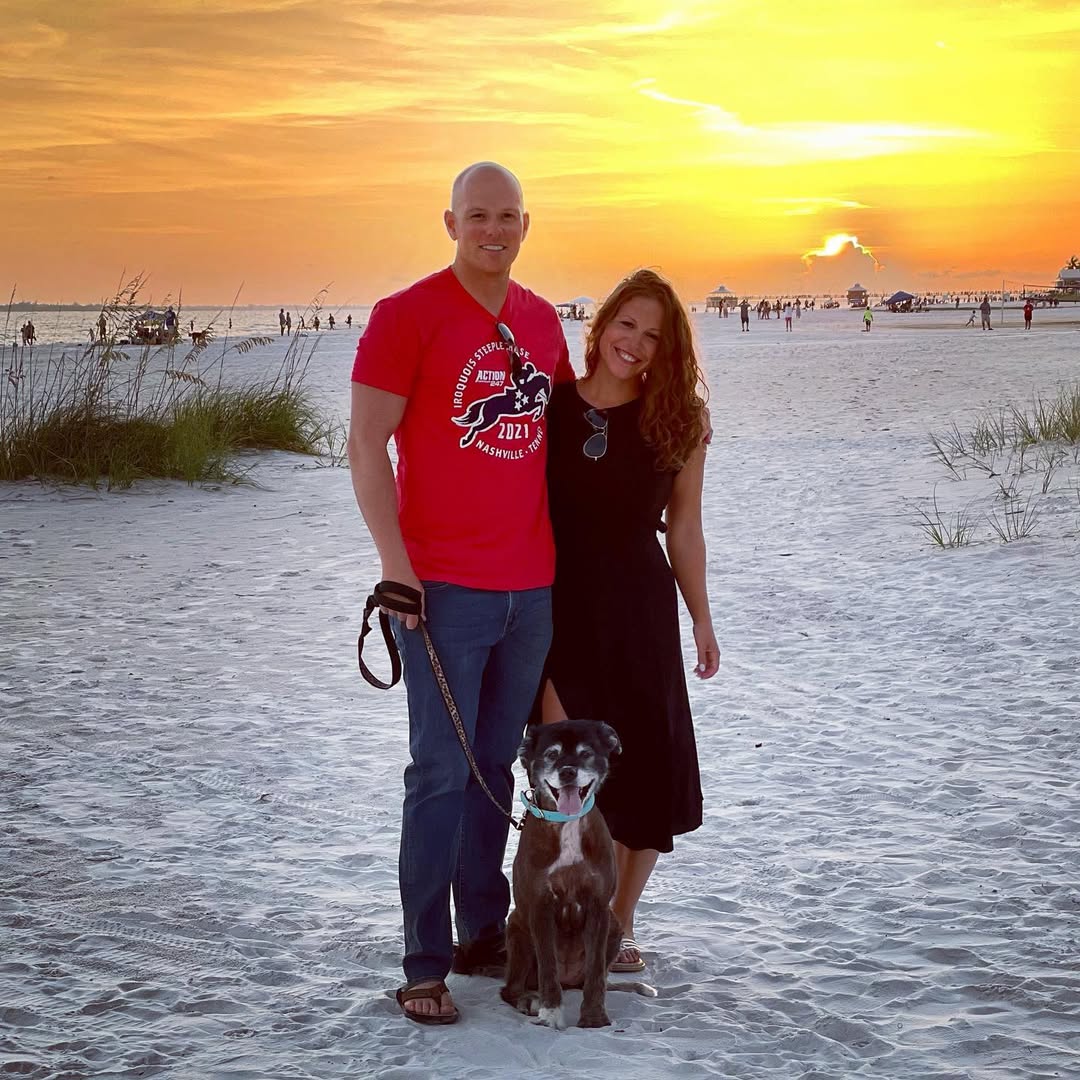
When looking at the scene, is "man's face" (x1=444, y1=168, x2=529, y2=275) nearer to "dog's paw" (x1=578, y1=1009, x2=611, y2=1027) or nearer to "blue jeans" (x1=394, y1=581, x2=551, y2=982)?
"blue jeans" (x1=394, y1=581, x2=551, y2=982)

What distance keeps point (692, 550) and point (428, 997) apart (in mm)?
1584

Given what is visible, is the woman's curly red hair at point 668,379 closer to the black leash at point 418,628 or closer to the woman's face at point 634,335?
the woman's face at point 634,335

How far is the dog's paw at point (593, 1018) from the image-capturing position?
11.4 feet

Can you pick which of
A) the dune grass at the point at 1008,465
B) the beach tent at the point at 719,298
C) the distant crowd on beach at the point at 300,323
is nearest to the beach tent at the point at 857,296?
the beach tent at the point at 719,298

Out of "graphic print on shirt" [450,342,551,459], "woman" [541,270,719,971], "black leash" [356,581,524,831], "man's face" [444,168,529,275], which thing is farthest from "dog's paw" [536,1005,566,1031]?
"man's face" [444,168,529,275]

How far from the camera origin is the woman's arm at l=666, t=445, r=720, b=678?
→ 3.84m

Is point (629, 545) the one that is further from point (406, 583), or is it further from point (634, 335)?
point (406, 583)

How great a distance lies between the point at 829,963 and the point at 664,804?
2.54ft

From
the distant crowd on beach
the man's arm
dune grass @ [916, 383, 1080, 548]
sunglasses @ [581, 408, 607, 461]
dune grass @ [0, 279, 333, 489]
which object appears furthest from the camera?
the distant crowd on beach

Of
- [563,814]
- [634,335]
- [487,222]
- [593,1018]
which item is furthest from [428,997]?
[487,222]

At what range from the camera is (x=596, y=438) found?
3662 mm

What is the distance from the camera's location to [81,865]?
15.1ft

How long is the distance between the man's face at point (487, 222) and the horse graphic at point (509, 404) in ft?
1.02

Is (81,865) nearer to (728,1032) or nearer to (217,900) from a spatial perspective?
(217,900)
